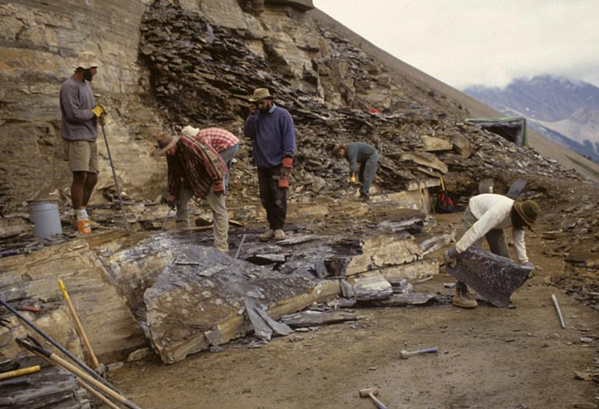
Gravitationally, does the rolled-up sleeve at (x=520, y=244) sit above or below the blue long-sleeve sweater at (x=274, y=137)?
below

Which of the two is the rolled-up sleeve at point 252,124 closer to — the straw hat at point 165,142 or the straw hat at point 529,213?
the straw hat at point 165,142

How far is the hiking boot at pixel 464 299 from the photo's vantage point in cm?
487

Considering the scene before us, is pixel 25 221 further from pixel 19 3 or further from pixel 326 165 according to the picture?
pixel 326 165

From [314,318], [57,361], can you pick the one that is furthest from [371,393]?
[57,361]

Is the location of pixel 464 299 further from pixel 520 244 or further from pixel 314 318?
pixel 314 318

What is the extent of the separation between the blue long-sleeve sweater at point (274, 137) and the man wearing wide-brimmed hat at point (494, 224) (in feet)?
7.45

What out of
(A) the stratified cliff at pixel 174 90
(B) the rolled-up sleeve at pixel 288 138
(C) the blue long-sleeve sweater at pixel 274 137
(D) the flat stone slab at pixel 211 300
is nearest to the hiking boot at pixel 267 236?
(C) the blue long-sleeve sweater at pixel 274 137

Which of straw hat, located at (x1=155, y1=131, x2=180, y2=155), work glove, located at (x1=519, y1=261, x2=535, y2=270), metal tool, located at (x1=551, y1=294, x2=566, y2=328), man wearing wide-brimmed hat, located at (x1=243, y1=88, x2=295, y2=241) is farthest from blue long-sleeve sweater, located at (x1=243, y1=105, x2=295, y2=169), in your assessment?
metal tool, located at (x1=551, y1=294, x2=566, y2=328)

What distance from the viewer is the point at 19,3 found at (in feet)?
24.9

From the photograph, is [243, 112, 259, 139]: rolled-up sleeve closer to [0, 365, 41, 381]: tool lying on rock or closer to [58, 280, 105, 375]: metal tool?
[58, 280, 105, 375]: metal tool

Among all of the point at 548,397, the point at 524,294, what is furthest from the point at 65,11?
the point at 548,397

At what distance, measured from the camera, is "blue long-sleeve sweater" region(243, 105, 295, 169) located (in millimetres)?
6004

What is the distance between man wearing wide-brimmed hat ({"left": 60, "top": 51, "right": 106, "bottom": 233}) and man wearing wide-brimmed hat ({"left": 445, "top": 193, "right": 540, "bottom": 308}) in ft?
13.1

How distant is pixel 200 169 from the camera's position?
5285mm
